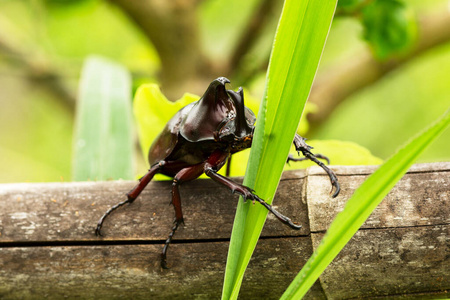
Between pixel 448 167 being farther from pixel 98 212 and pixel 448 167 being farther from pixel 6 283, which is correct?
pixel 6 283

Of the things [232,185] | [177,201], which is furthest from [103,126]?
[232,185]

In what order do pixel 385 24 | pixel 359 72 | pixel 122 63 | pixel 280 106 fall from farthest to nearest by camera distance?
1. pixel 122 63
2. pixel 359 72
3. pixel 385 24
4. pixel 280 106

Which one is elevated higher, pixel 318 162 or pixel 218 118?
pixel 218 118

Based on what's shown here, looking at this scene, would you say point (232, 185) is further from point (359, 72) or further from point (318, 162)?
point (359, 72)

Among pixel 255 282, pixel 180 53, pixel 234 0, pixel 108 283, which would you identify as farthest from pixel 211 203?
pixel 234 0

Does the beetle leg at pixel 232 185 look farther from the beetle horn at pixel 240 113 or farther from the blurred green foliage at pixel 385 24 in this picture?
the blurred green foliage at pixel 385 24

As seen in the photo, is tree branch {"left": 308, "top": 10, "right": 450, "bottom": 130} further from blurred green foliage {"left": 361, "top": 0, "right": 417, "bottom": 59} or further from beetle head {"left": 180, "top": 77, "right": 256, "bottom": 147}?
beetle head {"left": 180, "top": 77, "right": 256, "bottom": 147}
